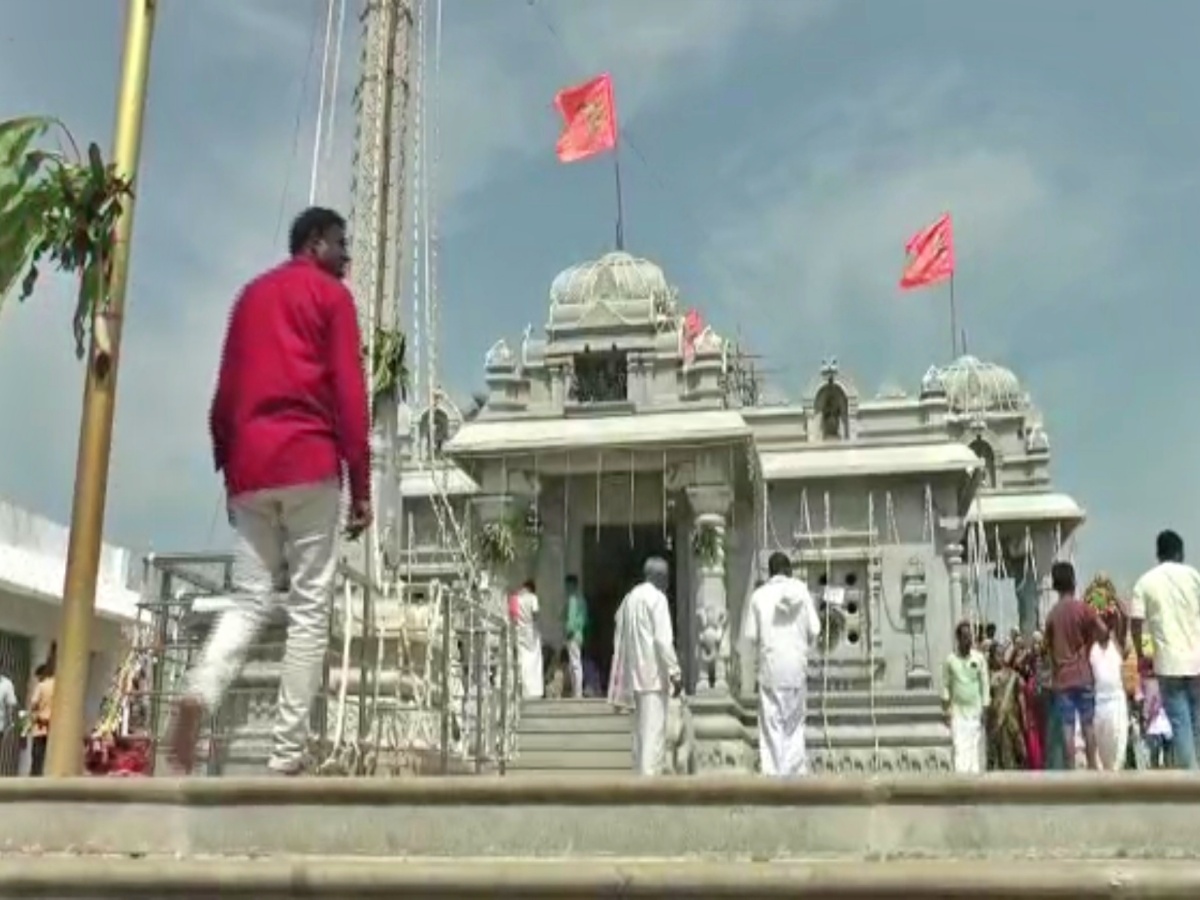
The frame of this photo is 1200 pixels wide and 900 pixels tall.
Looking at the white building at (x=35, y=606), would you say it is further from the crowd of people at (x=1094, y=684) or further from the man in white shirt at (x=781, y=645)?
the crowd of people at (x=1094, y=684)

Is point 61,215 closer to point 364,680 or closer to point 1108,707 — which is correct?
point 364,680

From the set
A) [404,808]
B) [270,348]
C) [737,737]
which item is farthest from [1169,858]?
[737,737]

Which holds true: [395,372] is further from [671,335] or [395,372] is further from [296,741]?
[671,335]

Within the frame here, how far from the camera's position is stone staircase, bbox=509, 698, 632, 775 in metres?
16.7

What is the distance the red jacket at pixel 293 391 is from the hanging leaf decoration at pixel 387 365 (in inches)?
327

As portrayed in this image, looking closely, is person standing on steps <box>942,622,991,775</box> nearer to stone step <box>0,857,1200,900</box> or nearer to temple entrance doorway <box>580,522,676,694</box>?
stone step <box>0,857,1200,900</box>

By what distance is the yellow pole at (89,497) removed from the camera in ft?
16.6

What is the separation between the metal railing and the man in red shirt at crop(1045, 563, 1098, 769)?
3922 millimetres

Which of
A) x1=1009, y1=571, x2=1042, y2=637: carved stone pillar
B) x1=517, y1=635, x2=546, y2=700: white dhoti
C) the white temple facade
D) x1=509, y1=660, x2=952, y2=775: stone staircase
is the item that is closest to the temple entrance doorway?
the white temple facade

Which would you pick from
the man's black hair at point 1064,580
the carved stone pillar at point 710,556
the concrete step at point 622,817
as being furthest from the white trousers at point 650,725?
the carved stone pillar at point 710,556

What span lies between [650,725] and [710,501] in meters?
10.7

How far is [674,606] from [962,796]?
19.2m

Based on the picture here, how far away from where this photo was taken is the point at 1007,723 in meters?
13.9

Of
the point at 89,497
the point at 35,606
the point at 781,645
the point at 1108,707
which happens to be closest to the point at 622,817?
the point at 89,497
